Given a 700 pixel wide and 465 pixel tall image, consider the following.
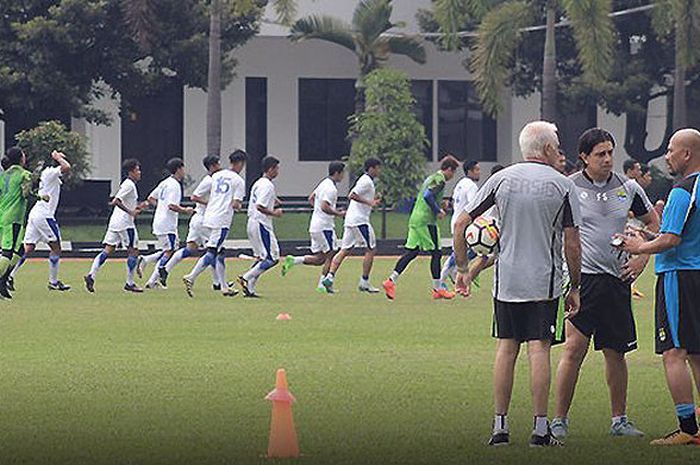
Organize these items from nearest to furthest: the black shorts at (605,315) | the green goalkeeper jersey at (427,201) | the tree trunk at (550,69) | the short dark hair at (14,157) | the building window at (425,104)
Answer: the black shorts at (605,315) → the short dark hair at (14,157) → the green goalkeeper jersey at (427,201) → the tree trunk at (550,69) → the building window at (425,104)

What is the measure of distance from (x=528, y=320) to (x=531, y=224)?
22.5 inches

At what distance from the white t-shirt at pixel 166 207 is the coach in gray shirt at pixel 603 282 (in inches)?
618

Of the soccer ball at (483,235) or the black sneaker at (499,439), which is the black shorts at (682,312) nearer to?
the black sneaker at (499,439)

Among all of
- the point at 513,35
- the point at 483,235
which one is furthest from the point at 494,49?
the point at 483,235

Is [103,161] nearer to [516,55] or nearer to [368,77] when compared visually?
[368,77]

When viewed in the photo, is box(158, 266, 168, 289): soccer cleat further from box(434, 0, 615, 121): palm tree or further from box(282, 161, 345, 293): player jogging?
box(434, 0, 615, 121): palm tree

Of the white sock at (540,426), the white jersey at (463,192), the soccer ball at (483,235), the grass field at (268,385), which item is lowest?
the grass field at (268,385)

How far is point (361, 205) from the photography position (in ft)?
85.8

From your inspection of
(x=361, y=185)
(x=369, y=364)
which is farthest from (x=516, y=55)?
(x=369, y=364)

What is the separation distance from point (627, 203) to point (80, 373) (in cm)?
533

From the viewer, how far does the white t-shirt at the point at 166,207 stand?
26.7 m

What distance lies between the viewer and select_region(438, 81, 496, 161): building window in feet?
188

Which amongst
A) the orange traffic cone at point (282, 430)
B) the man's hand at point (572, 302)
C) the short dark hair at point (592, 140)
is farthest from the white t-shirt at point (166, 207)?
the orange traffic cone at point (282, 430)

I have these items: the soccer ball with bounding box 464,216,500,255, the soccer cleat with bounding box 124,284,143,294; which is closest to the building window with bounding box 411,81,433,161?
the soccer cleat with bounding box 124,284,143,294
